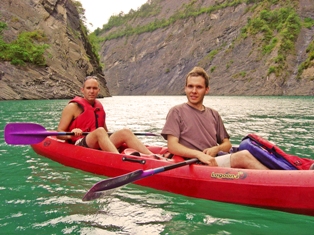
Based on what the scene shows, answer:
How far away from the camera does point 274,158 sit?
401 centimetres

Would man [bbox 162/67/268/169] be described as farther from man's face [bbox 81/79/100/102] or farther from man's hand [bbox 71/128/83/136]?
man's face [bbox 81/79/100/102]

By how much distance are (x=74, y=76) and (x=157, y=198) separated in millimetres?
32340

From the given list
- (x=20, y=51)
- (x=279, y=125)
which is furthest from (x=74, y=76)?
(x=279, y=125)

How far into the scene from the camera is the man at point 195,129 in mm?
4281

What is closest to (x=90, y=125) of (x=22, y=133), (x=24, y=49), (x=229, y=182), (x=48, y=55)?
(x=22, y=133)

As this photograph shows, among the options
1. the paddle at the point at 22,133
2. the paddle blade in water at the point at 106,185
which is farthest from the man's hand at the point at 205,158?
the paddle at the point at 22,133

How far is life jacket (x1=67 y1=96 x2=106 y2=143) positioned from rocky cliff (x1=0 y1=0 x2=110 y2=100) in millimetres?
23808

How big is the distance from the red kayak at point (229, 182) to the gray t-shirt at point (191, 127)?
0.31 metres

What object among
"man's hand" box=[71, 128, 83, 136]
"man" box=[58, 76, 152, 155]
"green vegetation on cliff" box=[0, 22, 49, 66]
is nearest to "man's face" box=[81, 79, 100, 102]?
"man" box=[58, 76, 152, 155]

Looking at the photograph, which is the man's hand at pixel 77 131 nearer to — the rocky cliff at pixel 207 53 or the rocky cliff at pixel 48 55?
the rocky cliff at pixel 48 55

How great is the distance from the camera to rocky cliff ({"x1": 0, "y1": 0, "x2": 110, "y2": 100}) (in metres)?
29.1

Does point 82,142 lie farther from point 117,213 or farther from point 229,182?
point 229,182

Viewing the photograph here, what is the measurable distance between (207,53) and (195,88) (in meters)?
64.2

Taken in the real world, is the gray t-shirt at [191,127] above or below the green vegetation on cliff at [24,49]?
below
